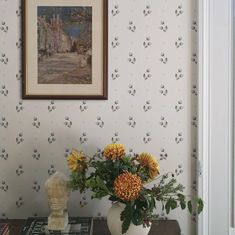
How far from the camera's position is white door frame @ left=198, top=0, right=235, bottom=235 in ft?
5.49

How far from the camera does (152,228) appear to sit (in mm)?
1582

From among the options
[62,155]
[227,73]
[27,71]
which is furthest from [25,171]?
[227,73]

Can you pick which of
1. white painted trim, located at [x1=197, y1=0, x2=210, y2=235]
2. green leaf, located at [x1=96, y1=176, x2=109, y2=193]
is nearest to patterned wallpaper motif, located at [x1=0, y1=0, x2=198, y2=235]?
white painted trim, located at [x1=197, y1=0, x2=210, y2=235]

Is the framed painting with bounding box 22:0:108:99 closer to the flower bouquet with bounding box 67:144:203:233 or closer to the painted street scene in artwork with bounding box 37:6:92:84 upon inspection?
the painted street scene in artwork with bounding box 37:6:92:84

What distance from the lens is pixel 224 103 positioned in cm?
171

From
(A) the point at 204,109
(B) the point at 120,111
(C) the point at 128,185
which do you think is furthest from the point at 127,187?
(A) the point at 204,109

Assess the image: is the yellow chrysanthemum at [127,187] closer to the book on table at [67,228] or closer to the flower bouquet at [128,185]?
the flower bouquet at [128,185]

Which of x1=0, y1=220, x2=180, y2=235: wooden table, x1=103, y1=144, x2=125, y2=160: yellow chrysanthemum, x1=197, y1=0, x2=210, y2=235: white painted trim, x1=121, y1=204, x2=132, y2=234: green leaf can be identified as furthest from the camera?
x1=197, y1=0, x2=210, y2=235: white painted trim

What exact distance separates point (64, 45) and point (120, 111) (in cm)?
41

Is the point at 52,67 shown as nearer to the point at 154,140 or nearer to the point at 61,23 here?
the point at 61,23

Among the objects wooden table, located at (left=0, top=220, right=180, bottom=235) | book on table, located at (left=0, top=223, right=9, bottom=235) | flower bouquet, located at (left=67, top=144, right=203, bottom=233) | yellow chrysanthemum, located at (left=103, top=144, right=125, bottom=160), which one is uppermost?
yellow chrysanthemum, located at (left=103, top=144, right=125, bottom=160)

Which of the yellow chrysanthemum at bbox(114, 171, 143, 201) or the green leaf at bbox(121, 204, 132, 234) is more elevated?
the yellow chrysanthemum at bbox(114, 171, 143, 201)

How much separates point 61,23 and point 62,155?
63 cm

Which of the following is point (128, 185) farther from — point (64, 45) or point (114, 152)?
point (64, 45)
